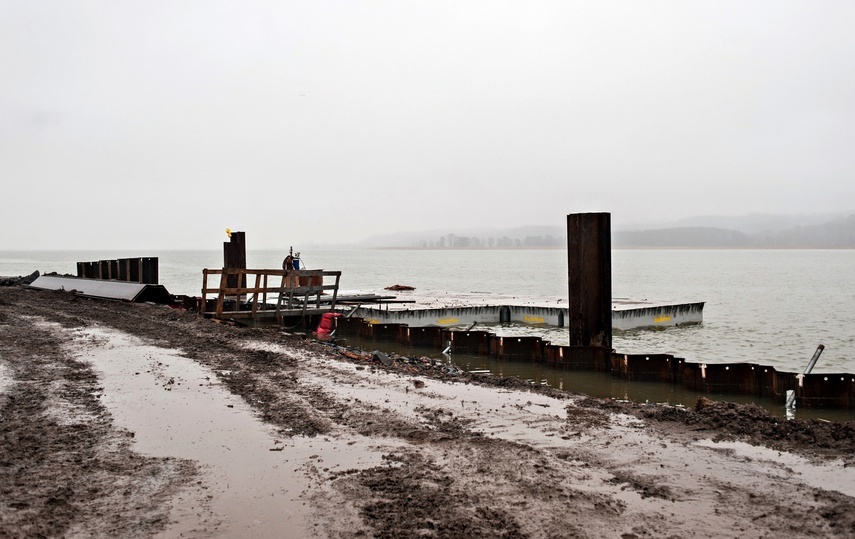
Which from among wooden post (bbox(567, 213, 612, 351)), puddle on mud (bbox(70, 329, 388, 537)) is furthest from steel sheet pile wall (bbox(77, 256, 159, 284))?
wooden post (bbox(567, 213, 612, 351))

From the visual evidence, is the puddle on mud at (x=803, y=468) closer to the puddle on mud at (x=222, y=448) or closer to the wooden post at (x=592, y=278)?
the puddle on mud at (x=222, y=448)

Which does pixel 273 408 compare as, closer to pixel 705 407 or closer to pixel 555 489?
pixel 555 489

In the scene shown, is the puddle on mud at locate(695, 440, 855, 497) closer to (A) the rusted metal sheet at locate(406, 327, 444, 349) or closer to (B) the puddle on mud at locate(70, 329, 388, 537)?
(B) the puddle on mud at locate(70, 329, 388, 537)

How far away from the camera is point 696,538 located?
4.36 m

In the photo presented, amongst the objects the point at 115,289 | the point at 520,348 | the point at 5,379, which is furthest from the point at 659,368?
the point at 115,289

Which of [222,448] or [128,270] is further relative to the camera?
[128,270]

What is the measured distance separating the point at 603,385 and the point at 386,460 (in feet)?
24.6

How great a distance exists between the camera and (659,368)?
12.5 metres

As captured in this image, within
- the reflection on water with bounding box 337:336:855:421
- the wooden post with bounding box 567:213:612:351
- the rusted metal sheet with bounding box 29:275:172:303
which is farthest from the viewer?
the rusted metal sheet with bounding box 29:275:172:303

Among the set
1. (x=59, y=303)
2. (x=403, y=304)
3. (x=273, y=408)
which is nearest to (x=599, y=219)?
(x=273, y=408)

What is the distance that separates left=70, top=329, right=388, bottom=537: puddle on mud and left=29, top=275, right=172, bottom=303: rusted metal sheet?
1570 cm

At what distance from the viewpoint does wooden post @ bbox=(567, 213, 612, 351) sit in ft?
45.9

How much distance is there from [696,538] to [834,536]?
90 cm

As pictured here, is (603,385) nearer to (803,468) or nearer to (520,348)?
(520,348)
